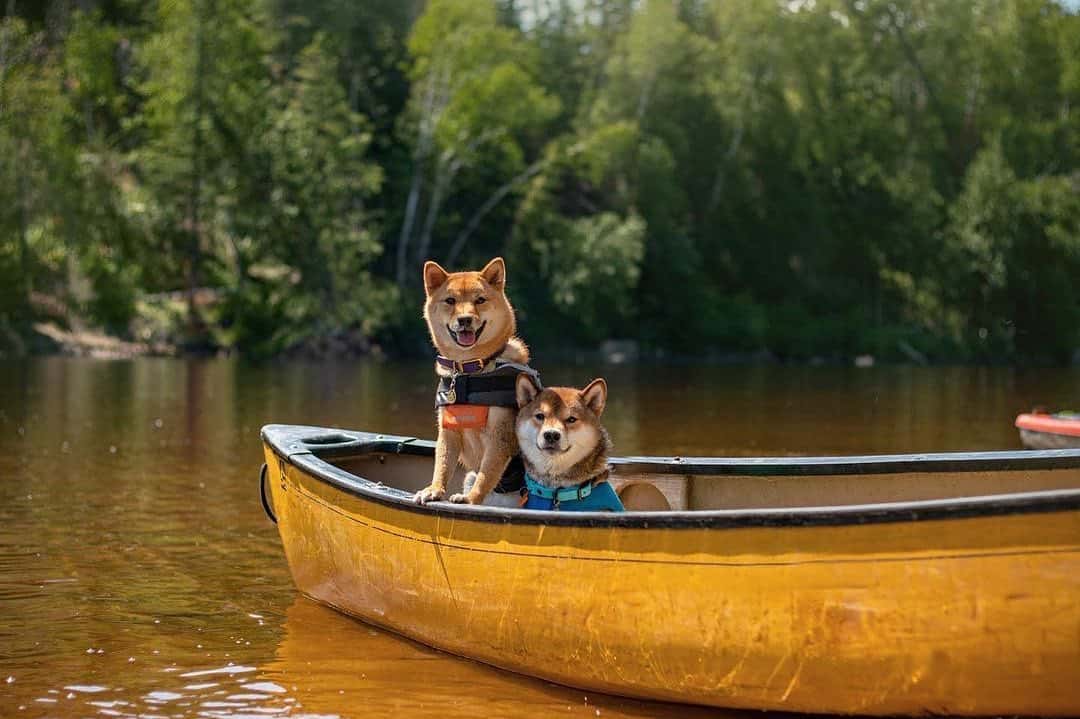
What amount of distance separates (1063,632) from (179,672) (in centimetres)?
472

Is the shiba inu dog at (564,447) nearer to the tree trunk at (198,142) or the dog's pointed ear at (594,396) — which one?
the dog's pointed ear at (594,396)

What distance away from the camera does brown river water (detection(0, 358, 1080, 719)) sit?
732 centimetres

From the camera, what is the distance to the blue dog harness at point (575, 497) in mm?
7520

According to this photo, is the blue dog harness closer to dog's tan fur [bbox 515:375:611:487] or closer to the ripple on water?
dog's tan fur [bbox 515:375:611:487]

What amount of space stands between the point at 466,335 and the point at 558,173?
166 ft

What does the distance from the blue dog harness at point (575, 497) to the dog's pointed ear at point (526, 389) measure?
451 millimetres

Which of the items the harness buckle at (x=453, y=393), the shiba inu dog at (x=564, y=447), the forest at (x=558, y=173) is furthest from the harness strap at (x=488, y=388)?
the forest at (x=558, y=173)

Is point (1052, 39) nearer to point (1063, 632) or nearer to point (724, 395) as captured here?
point (724, 395)

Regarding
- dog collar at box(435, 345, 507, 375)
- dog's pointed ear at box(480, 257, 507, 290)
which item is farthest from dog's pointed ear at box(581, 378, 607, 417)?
dog's pointed ear at box(480, 257, 507, 290)

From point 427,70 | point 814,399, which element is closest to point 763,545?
point 814,399

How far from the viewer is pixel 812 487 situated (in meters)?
8.51

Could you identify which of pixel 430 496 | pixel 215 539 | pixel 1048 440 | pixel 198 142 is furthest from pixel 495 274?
pixel 198 142

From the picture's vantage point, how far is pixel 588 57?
68.2m

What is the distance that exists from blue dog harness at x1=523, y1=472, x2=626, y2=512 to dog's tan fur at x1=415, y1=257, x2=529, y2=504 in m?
0.26
